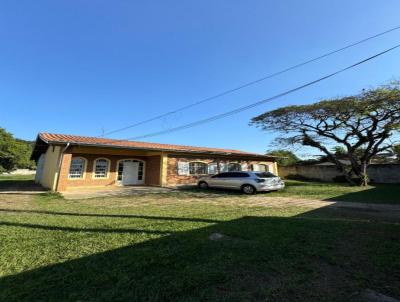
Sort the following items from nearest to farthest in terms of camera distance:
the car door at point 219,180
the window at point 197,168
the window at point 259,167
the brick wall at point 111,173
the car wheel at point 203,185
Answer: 1. the car door at point 219,180
2. the brick wall at point 111,173
3. the car wheel at point 203,185
4. the window at point 197,168
5. the window at point 259,167

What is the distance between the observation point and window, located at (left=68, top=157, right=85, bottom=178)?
16.0 metres

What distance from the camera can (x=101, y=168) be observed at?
17234 mm

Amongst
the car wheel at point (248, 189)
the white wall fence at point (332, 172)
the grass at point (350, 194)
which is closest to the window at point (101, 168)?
the car wheel at point (248, 189)

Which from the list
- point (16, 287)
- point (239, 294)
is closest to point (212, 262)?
point (239, 294)

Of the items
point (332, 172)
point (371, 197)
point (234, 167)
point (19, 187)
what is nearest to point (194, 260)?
point (371, 197)

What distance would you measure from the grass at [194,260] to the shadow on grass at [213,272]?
1cm

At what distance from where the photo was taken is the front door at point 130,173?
18.2 metres

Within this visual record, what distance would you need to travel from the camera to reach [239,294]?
2.63m

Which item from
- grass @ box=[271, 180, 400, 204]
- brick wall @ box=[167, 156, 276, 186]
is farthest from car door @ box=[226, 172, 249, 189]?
brick wall @ box=[167, 156, 276, 186]

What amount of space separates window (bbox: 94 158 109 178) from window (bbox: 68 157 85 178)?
2.86ft

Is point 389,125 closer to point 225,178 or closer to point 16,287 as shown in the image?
point 225,178

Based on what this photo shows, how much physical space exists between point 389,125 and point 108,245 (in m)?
20.2

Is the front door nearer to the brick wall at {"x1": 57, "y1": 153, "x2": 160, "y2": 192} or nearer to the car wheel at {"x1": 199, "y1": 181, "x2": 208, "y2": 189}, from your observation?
the brick wall at {"x1": 57, "y1": 153, "x2": 160, "y2": 192}

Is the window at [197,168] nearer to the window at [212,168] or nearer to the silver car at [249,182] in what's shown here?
the window at [212,168]
